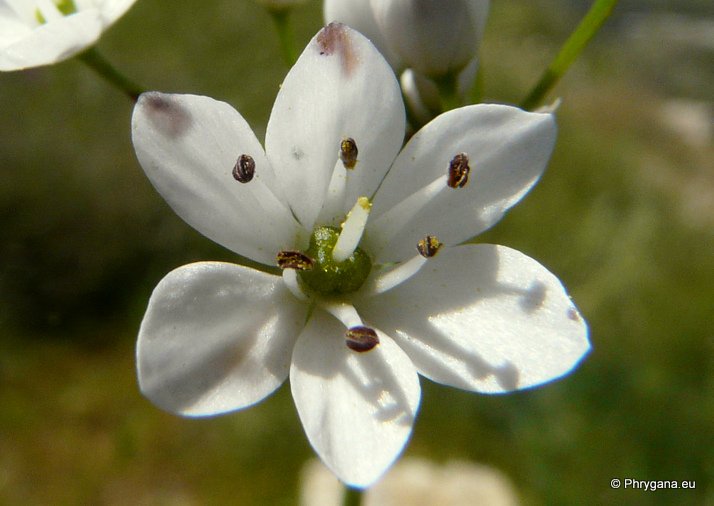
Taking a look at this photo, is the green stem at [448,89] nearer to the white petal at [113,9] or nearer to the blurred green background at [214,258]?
the white petal at [113,9]

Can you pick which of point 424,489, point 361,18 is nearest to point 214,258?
point 424,489

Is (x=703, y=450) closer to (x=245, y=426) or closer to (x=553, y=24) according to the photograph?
(x=245, y=426)

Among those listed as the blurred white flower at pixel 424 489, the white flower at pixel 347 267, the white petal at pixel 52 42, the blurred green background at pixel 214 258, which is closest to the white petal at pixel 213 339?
the white flower at pixel 347 267

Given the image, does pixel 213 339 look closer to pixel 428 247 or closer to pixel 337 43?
pixel 428 247

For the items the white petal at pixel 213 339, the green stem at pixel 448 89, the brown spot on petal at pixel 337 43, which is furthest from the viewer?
the green stem at pixel 448 89

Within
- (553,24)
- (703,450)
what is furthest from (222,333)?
(553,24)

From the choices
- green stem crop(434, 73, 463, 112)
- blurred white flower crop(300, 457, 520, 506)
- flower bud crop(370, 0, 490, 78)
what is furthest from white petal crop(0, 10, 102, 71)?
blurred white flower crop(300, 457, 520, 506)

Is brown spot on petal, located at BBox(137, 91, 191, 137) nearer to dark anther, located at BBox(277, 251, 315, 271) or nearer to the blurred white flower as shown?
dark anther, located at BBox(277, 251, 315, 271)
